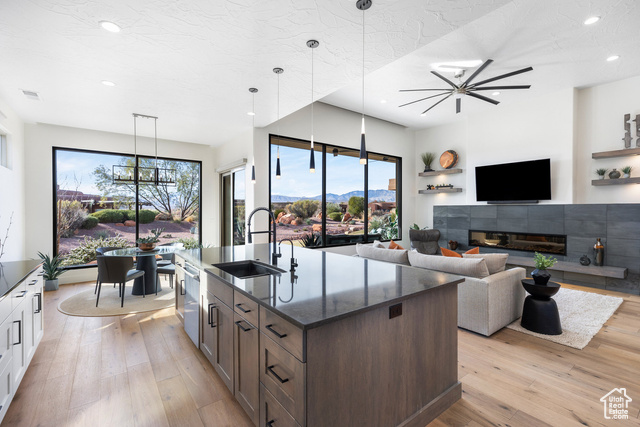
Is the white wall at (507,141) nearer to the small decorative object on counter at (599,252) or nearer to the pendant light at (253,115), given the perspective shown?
the small decorative object on counter at (599,252)

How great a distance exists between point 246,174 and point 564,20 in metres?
4.72

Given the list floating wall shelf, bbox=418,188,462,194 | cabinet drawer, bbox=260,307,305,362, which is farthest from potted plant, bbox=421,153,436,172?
cabinet drawer, bbox=260,307,305,362

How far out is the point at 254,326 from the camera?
5.22 feet

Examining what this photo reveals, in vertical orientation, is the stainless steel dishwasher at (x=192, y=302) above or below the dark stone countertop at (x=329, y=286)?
below

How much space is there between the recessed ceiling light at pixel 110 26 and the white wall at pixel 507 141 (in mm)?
6322

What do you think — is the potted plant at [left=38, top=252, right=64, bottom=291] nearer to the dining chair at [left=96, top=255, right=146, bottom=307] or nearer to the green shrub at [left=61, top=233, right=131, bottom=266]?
the green shrub at [left=61, top=233, right=131, bottom=266]

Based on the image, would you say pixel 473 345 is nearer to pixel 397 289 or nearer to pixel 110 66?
pixel 397 289

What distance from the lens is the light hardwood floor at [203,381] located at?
1.82m

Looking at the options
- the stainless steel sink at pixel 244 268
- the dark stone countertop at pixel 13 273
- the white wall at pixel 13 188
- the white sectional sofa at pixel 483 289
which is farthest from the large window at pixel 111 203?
the white sectional sofa at pixel 483 289

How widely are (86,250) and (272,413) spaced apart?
5.49m

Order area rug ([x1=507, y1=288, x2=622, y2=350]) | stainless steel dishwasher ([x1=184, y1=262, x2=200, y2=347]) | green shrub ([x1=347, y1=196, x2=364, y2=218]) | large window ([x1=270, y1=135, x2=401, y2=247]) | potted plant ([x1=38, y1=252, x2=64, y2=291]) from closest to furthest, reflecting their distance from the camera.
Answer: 1. stainless steel dishwasher ([x1=184, y1=262, x2=200, y2=347])
2. area rug ([x1=507, y1=288, x2=622, y2=350])
3. potted plant ([x1=38, y1=252, x2=64, y2=291])
4. large window ([x1=270, y1=135, x2=401, y2=247])
5. green shrub ([x1=347, y1=196, x2=364, y2=218])

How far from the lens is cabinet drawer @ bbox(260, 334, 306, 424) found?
1.23 metres

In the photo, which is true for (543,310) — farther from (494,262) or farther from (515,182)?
(515,182)

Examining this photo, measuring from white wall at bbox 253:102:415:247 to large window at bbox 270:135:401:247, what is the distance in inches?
6.6
